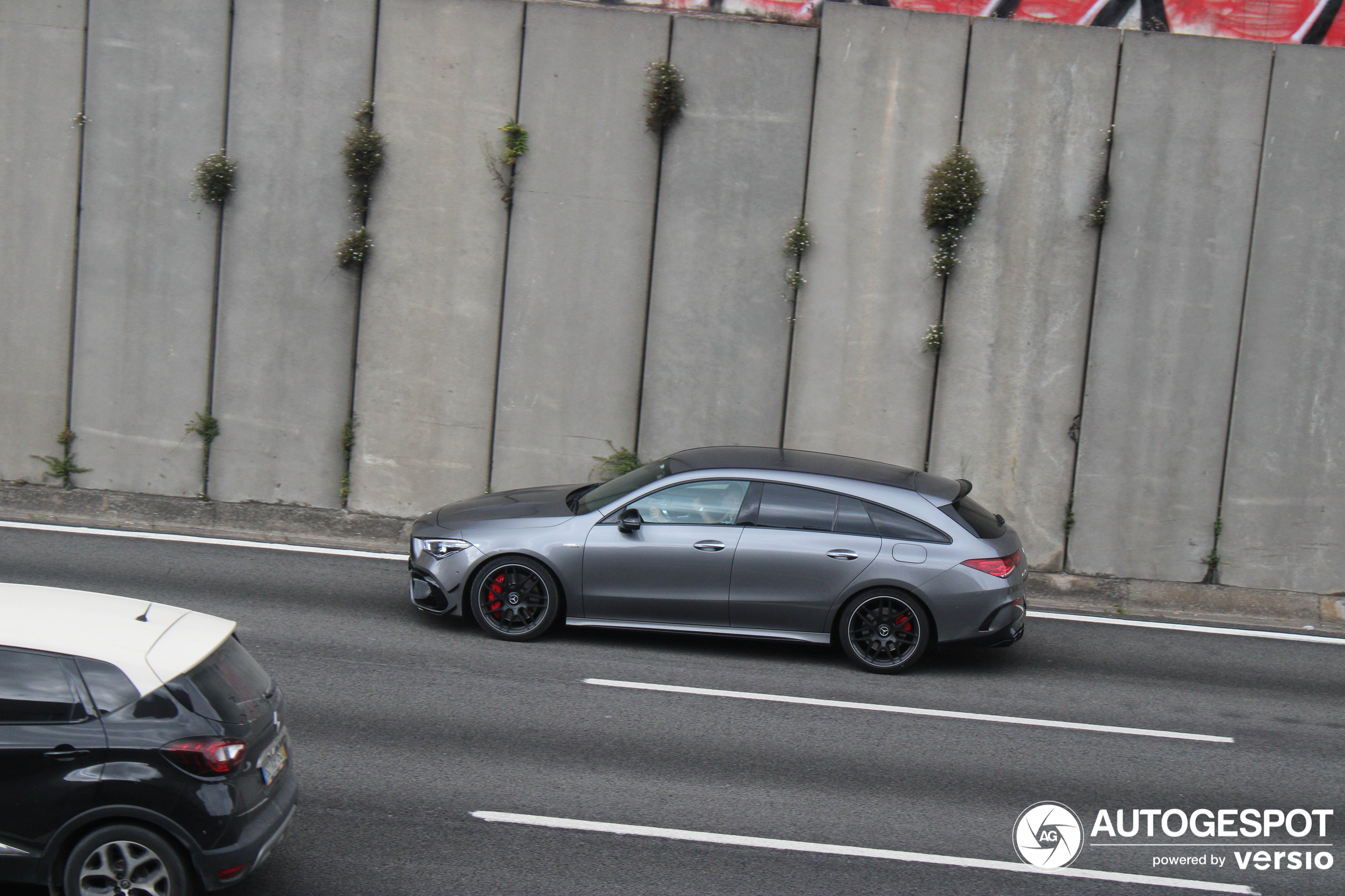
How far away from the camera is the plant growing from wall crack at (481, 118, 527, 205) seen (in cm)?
1262

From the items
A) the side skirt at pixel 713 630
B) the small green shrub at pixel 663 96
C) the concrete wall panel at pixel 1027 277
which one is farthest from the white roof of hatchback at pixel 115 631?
the concrete wall panel at pixel 1027 277

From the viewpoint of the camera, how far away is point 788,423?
42.1ft

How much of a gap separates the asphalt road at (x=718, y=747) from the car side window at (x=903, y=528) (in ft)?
3.58

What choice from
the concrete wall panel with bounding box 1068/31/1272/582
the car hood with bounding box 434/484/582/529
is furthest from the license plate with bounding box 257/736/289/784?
the concrete wall panel with bounding box 1068/31/1272/582

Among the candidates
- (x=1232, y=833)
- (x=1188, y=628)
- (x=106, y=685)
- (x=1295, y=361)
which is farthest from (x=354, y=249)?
(x=1295, y=361)

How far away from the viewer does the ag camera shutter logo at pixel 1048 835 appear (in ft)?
19.5

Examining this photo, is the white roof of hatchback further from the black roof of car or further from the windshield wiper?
the black roof of car

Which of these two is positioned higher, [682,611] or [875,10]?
[875,10]

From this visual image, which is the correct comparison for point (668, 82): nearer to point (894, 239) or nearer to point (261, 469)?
point (894, 239)

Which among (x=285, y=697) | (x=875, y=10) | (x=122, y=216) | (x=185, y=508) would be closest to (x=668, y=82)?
(x=875, y=10)

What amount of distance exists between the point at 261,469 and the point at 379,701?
6.39 meters

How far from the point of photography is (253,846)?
15.0ft

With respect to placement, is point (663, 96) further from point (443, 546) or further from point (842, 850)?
point (842, 850)

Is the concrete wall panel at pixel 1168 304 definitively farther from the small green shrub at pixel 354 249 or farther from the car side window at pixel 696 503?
the small green shrub at pixel 354 249
